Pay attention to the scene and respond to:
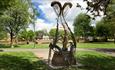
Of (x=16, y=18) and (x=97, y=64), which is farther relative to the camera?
(x=16, y=18)

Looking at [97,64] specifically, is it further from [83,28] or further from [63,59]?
[83,28]

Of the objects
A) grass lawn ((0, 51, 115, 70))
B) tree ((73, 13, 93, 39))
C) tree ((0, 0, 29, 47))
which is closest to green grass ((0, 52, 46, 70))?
grass lawn ((0, 51, 115, 70))

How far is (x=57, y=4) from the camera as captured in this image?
14.5 metres

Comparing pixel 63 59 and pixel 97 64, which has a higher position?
pixel 63 59

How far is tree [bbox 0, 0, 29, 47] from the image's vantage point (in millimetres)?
35312

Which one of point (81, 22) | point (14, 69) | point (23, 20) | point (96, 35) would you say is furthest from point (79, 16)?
point (14, 69)

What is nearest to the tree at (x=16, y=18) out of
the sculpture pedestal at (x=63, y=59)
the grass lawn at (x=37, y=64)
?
the grass lawn at (x=37, y=64)

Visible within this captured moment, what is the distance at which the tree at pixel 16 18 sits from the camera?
35.3 metres

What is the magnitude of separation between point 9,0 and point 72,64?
716 centimetres

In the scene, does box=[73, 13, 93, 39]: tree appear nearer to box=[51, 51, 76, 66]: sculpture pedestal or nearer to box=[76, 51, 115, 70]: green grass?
box=[76, 51, 115, 70]: green grass

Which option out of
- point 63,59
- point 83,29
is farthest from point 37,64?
point 83,29

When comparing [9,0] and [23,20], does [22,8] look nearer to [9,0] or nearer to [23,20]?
[23,20]

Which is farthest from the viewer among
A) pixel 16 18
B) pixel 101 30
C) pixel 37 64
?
pixel 101 30

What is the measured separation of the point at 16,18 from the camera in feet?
122
